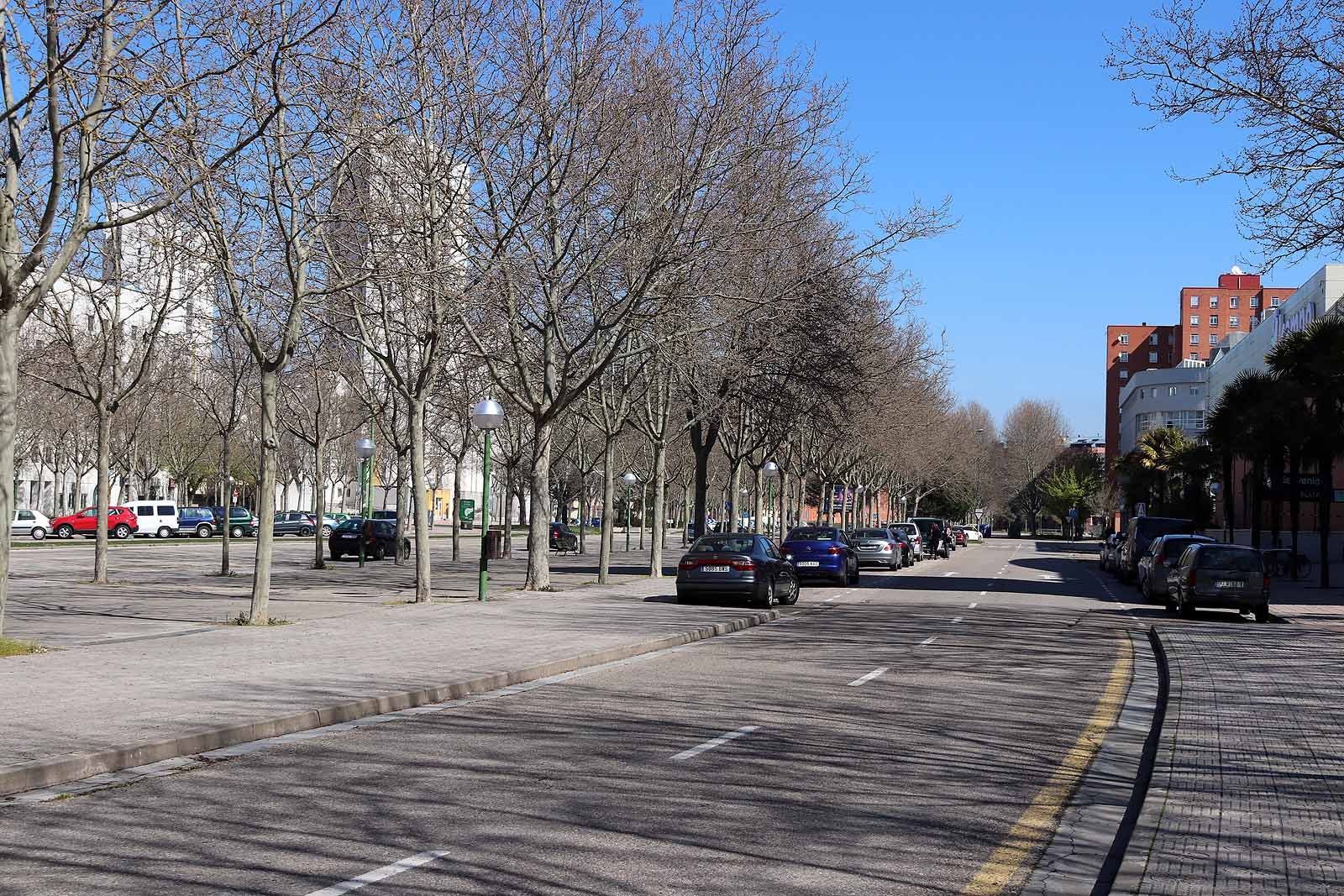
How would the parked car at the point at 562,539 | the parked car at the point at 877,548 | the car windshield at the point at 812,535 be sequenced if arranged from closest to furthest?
the car windshield at the point at 812,535 → the parked car at the point at 877,548 → the parked car at the point at 562,539

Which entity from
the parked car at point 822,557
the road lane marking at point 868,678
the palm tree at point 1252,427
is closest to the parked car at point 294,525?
the parked car at point 822,557

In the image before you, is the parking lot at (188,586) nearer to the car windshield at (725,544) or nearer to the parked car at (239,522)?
the car windshield at (725,544)

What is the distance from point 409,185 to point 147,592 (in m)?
9.75

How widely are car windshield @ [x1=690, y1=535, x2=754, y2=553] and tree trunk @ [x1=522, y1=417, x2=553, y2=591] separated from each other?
337 cm

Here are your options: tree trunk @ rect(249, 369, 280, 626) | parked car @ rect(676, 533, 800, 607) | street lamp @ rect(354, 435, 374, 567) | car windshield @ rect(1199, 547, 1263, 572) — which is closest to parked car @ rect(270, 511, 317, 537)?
street lamp @ rect(354, 435, 374, 567)

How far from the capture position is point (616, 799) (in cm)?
841

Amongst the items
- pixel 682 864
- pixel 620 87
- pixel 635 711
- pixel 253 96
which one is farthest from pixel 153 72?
pixel 620 87

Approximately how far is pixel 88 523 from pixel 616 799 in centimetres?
6603

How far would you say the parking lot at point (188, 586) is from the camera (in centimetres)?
1984

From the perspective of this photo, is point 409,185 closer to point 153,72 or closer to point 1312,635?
point 153,72

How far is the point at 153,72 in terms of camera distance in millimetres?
13680

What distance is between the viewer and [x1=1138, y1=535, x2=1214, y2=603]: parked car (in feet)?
99.8

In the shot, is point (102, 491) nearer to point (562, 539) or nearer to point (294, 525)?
point (562, 539)

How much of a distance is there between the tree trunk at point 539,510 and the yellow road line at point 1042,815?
1696 centimetres
